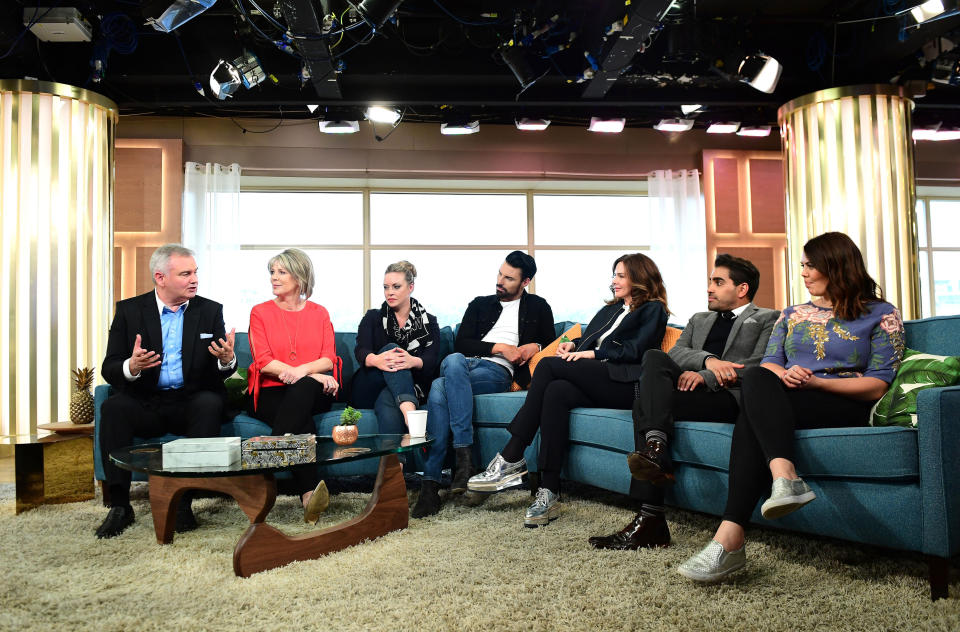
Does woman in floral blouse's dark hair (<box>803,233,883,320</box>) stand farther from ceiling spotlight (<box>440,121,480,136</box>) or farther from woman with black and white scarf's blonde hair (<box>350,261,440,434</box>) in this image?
ceiling spotlight (<box>440,121,480,136</box>)

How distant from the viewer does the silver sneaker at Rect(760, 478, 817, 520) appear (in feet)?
6.27

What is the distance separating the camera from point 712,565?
1926mm

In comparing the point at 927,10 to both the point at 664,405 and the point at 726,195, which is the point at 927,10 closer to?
the point at 664,405

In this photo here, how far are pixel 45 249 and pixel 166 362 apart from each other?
223cm

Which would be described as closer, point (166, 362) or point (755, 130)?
point (166, 362)

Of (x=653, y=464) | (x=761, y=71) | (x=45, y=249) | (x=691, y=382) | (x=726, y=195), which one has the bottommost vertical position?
(x=653, y=464)

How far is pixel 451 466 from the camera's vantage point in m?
3.36

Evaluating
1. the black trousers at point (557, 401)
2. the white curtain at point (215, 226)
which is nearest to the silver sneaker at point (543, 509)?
the black trousers at point (557, 401)

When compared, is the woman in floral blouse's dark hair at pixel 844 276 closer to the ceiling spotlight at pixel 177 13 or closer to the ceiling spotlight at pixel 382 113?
the ceiling spotlight at pixel 177 13

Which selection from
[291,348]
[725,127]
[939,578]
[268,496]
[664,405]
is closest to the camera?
[939,578]

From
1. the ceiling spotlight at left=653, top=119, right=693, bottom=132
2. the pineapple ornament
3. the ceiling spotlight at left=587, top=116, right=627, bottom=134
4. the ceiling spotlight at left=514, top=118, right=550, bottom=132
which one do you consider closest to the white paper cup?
the pineapple ornament

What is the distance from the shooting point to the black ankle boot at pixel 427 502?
287cm

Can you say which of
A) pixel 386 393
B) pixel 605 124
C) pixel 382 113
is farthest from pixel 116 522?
pixel 605 124

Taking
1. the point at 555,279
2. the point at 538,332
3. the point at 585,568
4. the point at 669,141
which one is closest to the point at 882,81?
the point at 669,141
